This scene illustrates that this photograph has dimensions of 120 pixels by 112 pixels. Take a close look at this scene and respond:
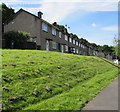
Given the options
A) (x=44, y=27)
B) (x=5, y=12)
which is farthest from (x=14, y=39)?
(x=5, y=12)

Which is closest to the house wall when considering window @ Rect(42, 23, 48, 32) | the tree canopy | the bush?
window @ Rect(42, 23, 48, 32)

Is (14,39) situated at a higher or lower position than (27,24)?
lower

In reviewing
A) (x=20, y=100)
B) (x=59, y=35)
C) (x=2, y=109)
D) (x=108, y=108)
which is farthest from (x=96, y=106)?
(x=59, y=35)

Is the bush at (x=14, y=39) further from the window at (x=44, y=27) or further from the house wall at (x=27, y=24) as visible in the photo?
the window at (x=44, y=27)

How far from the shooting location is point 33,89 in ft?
18.2

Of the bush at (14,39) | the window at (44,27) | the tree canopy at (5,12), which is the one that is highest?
the tree canopy at (5,12)

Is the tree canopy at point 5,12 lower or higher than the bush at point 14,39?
higher

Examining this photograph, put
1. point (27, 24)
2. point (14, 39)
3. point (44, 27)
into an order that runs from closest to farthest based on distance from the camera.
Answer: point (14, 39) → point (27, 24) → point (44, 27)

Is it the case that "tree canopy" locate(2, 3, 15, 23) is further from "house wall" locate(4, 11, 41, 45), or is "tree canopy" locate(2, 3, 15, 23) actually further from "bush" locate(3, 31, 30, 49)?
"bush" locate(3, 31, 30, 49)

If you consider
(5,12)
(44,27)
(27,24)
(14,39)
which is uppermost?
(5,12)

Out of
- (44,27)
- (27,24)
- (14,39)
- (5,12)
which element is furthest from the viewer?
(5,12)

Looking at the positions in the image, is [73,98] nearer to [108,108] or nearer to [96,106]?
[96,106]

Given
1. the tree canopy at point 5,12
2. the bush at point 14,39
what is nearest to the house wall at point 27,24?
the bush at point 14,39

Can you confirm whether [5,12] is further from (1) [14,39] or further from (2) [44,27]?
(1) [14,39]
